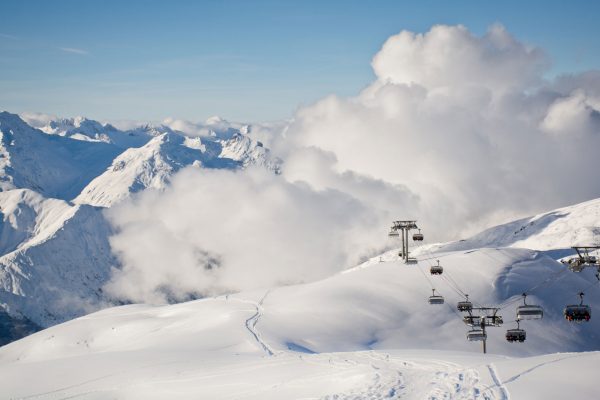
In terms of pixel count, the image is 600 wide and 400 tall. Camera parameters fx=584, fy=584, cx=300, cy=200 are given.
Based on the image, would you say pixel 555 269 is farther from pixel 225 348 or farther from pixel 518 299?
pixel 225 348

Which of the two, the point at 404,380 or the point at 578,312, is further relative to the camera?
the point at 578,312

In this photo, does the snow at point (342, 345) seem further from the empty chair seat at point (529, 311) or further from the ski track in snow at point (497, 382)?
the empty chair seat at point (529, 311)

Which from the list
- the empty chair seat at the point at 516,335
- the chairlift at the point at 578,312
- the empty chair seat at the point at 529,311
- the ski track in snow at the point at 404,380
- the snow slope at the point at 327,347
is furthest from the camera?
the empty chair seat at the point at 516,335

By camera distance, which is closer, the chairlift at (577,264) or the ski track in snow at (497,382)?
the ski track in snow at (497,382)

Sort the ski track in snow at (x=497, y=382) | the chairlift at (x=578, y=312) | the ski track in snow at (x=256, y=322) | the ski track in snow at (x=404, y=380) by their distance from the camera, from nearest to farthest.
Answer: the ski track in snow at (x=497, y=382) < the ski track in snow at (x=404, y=380) < the chairlift at (x=578, y=312) < the ski track in snow at (x=256, y=322)

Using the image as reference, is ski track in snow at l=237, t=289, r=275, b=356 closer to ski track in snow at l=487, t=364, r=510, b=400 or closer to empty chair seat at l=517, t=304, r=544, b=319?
empty chair seat at l=517, t=304, r=544, b=319

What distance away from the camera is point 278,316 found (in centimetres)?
9850

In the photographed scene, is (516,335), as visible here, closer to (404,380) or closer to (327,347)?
(404,380)

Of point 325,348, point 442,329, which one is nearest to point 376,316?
point 442,329

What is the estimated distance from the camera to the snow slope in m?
37.4

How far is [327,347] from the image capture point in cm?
8425

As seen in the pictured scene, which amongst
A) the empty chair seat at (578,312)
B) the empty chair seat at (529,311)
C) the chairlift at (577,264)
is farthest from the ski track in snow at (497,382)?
the empty chair seat at (578,312)

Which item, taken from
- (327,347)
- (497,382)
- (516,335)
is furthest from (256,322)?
(497,382)

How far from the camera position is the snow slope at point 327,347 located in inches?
1471
